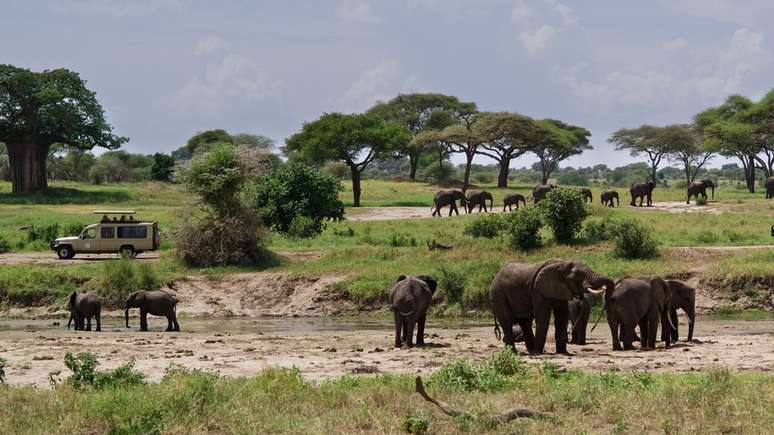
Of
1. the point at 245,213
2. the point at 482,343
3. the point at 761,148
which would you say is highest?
the point at 761,148

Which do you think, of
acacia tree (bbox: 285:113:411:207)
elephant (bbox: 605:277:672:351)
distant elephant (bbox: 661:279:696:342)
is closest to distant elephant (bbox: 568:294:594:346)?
elephant (bbox: 605:277:672:351)

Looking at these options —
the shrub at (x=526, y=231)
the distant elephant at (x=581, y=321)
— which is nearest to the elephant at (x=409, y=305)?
the distant elephant at (x=581, y=321)

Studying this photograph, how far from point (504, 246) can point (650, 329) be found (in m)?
16.7

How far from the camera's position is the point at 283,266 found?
37.6 meters

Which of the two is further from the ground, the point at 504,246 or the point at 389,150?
the point at 389,150

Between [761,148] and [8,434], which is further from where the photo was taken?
[761,148]

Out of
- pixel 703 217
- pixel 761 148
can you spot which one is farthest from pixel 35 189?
pixel 761 148

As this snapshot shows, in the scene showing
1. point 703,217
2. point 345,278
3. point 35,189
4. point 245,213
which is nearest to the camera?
point 345,278

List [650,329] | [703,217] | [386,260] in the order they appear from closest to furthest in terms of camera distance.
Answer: [650,329] → [386,260] → [703,217]

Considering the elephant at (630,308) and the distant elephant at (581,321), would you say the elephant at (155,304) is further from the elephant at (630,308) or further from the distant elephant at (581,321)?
the elephant at (630,308)

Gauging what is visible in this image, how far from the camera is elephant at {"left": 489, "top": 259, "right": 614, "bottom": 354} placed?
18.7 m

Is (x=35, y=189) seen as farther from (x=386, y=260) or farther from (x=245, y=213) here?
(x=386, y=260)

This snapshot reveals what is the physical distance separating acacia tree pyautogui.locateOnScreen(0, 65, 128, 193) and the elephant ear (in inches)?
2489

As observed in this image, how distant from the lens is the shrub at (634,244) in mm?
34938
